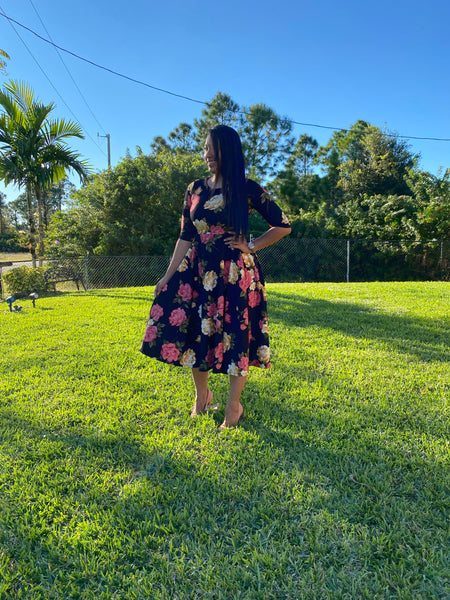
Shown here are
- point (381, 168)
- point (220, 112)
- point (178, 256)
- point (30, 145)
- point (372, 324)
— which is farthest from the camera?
point (220, 112)

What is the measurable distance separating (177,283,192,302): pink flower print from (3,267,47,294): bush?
809 centimetres

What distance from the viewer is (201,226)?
1.98m

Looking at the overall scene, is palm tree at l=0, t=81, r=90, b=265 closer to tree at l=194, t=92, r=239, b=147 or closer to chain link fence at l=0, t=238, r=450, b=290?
chain link fence at l=0, t=238, r=450, b=290

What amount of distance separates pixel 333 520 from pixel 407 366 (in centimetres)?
197

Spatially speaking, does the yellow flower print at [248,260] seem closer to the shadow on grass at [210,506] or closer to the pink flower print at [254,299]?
the pink flower print at [254,299]

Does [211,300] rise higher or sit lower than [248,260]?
lower

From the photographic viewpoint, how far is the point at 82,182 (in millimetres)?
10039

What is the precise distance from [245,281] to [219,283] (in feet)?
0.48

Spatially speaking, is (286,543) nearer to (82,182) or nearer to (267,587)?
(267,587)

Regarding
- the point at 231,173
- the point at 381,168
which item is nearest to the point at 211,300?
the point at 231,173

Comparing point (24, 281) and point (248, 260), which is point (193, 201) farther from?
point (24, 281)

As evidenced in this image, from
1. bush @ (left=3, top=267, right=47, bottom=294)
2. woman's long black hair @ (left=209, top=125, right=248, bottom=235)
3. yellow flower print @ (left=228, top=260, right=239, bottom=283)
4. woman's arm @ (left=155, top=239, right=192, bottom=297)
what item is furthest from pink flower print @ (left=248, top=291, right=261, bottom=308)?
bush @ (left=3, top=267, right=47, bottom=294)

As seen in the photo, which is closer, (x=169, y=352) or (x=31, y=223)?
(x=169, y=352)

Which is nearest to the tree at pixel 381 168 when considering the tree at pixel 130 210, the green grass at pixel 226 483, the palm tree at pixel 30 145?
the tree at pixel 130 210
